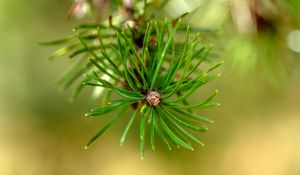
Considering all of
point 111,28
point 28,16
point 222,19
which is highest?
point 28,16

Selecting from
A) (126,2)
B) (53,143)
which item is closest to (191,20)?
(126,2)

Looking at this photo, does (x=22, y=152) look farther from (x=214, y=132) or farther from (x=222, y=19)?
(x=222, y=19)

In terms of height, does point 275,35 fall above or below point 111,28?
above

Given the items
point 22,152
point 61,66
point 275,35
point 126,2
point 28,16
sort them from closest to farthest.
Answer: point 126,2
point 275,35
point 28,16
point 61,66
point 22,152

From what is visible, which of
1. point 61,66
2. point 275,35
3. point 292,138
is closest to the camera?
point 275,35

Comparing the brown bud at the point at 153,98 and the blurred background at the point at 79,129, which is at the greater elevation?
the blurred background at the point at 79,129

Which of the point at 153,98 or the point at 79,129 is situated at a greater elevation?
the point at 79,129

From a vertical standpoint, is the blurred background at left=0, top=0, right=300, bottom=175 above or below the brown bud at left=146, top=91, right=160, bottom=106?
above

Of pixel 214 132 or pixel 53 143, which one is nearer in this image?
pixel 214 132

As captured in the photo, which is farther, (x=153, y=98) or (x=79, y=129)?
(x=79, y=129)

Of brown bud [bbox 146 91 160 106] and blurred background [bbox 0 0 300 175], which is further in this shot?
blurred background [bbox 0 0 300 175]

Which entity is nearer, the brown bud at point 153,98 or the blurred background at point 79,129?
the brown bud at point 153,98
